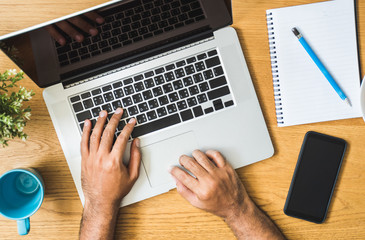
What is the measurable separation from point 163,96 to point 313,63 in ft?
1.38

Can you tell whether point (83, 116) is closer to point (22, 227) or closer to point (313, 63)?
point (22, 227)

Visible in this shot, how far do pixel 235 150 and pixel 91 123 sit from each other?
39 centimetres

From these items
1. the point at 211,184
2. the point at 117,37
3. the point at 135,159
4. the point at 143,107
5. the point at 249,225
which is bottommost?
the point at 249,225

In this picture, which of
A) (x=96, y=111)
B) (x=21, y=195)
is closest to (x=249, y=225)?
(x=96, y=111)

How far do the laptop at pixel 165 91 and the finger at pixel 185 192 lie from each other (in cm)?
2

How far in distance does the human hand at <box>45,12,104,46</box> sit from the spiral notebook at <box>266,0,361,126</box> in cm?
47

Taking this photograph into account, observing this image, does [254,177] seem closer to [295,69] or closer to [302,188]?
[302,188]

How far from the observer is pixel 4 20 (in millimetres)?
765

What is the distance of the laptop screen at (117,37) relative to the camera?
65cm

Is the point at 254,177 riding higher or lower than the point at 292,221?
higher

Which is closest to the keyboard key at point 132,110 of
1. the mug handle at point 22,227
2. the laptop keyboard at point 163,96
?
the laptop keyboard at point 163,96

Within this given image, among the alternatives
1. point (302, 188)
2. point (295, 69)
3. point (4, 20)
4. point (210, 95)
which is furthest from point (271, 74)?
point (4, 20)

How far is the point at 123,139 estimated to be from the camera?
711 millimetres

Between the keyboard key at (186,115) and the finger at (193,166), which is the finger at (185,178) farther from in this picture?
the keyboard key at (186,115)
